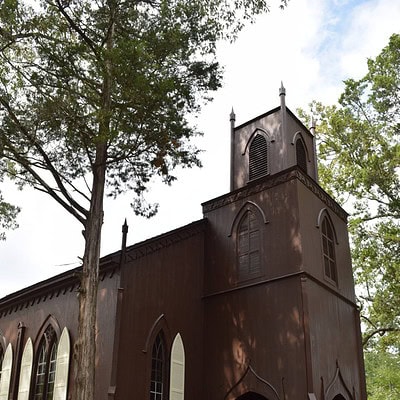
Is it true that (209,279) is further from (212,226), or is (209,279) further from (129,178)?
(129,178)

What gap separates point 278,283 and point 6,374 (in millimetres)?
8478

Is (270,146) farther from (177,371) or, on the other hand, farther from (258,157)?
(177,371)

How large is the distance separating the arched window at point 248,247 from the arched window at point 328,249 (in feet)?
5.76

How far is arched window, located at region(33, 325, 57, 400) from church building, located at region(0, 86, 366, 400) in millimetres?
36

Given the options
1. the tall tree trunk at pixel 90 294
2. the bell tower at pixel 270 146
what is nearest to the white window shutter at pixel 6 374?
the tall tree trunk at pixel 90 294

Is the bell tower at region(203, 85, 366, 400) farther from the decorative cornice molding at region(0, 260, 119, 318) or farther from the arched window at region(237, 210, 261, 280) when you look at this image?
the decorative cornice molding at region(0, 260, 119, 318)

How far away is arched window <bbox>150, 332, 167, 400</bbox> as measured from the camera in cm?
1218

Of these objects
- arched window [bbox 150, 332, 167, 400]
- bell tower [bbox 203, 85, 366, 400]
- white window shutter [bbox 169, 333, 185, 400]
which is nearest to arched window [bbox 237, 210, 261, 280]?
bell tower [bbox 203, 85, 366, 400]

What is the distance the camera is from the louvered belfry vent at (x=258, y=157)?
603 inches

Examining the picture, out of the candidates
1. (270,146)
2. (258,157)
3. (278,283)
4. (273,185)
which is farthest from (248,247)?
(270,146)

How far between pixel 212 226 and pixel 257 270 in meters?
2.16

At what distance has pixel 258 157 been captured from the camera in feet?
50.9

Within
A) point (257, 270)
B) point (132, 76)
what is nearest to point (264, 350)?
point (257, 270)

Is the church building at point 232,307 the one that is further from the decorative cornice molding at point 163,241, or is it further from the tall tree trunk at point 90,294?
the tall tree trunk at point 90,294
